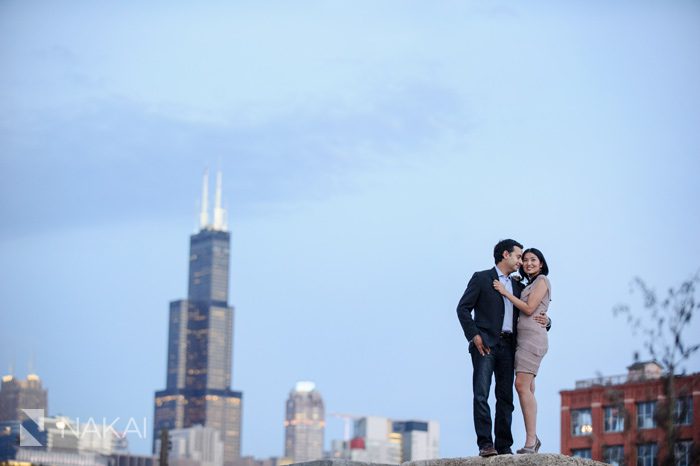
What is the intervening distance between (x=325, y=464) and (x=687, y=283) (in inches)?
298

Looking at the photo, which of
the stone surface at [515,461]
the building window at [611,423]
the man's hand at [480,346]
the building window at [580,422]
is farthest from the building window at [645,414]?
the stone surface at [515,461]

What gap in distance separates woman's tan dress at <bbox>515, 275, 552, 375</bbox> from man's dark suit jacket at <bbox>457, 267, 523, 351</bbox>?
25 cm

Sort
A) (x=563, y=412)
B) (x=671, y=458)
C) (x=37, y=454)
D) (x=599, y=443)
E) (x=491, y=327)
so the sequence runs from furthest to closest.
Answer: (x=37, y=454)
(x=563, y=412)
(x=599, y=443)
(x=671, y=458)
(x=491, y=327)

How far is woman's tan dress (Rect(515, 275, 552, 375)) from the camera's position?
48.5 feet

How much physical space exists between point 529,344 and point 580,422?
220ft

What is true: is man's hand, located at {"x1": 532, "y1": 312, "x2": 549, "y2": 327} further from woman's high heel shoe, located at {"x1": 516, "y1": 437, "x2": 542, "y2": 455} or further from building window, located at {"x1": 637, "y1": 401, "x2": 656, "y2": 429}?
building window, located at {"x1": 637, "y1": 401, "x2": 656, "y2": 429}

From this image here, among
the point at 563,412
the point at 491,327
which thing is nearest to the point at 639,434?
the point at 491,327

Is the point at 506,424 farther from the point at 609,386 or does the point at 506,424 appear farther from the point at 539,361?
the point at 609,386

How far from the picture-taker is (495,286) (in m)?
14.8

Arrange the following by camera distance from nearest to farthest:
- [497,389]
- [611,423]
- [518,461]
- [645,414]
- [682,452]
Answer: [518,461] < [497,389] < [682,452] < [645,414] < [611,423]

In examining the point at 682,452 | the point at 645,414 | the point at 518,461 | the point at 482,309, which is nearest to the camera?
the point at 518,461

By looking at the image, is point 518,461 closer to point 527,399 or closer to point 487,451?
point 487,451

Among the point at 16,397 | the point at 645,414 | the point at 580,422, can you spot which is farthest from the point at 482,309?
the point at 16,397

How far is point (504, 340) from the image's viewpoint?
14.8 metres
